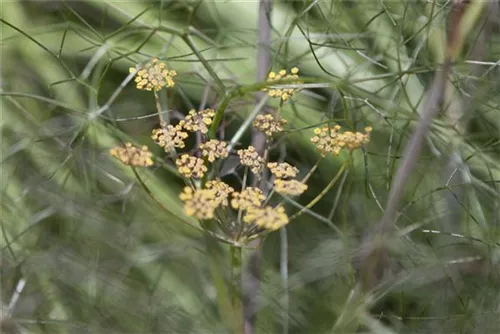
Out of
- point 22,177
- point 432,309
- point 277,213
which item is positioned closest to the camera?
point 277,213

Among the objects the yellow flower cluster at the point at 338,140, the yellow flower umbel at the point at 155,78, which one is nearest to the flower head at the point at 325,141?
the yellow flower cluster at the point at 338,140

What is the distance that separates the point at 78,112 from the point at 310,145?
0.19 m

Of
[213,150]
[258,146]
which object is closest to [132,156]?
[213,150]

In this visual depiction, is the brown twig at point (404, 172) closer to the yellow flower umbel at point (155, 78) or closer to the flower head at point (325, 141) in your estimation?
the flower head at point (325, 141)

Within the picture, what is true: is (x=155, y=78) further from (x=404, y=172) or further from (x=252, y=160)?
(x=404, y=172)

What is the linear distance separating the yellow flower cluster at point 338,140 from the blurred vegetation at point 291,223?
0.02 m

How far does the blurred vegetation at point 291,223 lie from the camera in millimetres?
415

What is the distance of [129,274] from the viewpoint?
446mm

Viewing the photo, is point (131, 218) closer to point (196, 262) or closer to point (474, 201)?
point (196, 262)

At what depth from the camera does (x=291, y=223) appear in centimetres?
44

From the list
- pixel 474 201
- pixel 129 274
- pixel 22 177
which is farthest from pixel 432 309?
pixel 22 177

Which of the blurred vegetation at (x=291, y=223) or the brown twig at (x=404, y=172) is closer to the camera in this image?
the brown twig at (x=404, y=172)

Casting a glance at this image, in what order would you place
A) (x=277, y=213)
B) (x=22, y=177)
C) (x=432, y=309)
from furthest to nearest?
(x=22, y=177) < (x=432, y=309) < (x=277, y=213)

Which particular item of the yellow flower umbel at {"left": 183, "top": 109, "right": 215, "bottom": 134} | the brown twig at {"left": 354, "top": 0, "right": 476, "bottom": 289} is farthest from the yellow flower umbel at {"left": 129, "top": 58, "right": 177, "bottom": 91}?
the brown twig at {"left": 354, "top": 0, "right": 476, "bottom": 289}
